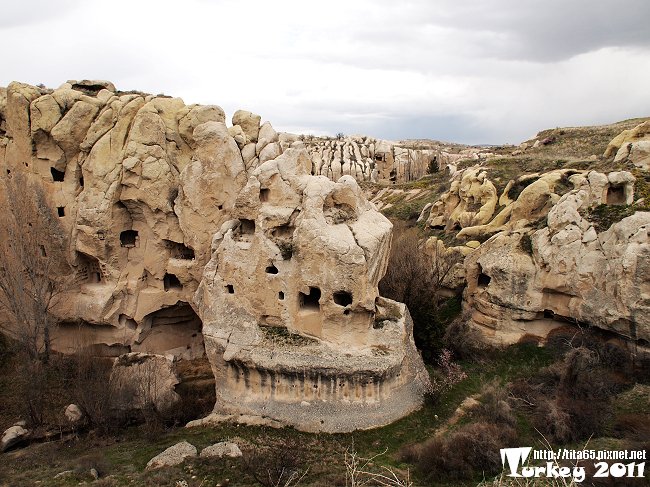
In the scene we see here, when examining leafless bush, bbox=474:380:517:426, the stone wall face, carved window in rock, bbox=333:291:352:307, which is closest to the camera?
leafless bush, bbox=474:380:517:426

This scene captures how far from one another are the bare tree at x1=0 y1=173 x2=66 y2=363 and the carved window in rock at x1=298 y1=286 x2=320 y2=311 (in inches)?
413

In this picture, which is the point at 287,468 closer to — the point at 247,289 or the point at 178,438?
the point at 178,438

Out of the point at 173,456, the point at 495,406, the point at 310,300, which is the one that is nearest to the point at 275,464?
the point at 173,456

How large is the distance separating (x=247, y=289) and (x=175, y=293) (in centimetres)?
627

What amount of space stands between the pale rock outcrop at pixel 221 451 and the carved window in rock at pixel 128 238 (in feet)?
34.8

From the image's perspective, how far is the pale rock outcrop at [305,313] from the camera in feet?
45.8

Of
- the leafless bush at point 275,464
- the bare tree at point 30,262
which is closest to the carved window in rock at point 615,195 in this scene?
the leafless bush at point 275,464

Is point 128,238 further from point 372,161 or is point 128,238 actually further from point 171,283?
point 372,161

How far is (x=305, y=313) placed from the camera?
1488 cm

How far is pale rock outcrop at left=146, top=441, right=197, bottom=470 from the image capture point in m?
12.1

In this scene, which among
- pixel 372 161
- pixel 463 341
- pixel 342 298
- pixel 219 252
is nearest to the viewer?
pixel 342 298

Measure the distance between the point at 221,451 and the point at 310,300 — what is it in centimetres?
528

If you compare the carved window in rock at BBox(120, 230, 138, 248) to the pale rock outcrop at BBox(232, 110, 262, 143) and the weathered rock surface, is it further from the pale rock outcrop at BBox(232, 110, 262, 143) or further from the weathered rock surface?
the weathered rock surface

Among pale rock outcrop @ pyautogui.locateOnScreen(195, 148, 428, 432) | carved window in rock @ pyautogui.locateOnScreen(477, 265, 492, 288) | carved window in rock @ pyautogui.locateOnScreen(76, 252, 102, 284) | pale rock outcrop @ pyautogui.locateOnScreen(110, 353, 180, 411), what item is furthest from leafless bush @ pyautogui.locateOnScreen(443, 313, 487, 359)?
carved window in rock @ pyautogui.locateOnScreen(76, 252, 102, 284)
